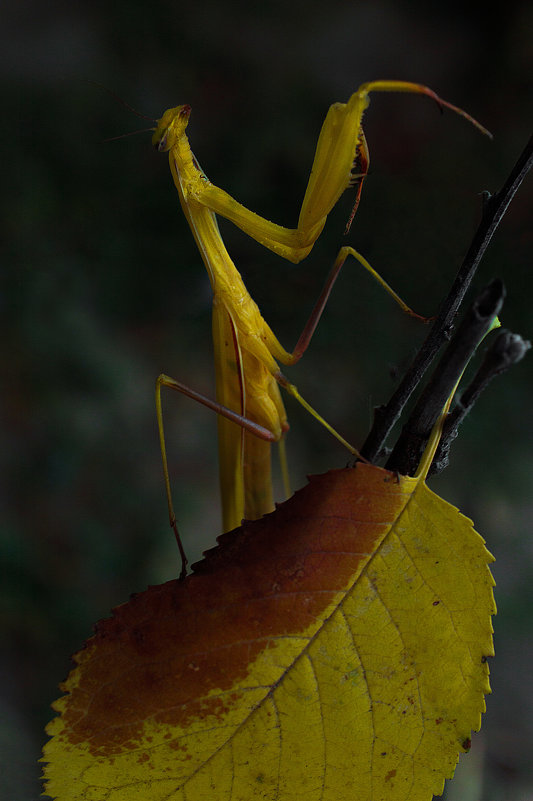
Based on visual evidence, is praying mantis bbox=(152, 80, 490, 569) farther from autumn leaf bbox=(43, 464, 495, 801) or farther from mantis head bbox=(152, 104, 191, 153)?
autumn leaf bbox=(43, 464, 495, 801)

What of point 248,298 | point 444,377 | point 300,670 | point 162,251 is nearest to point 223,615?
point 300,670

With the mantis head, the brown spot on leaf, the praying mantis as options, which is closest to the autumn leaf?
the brown spot on leaf

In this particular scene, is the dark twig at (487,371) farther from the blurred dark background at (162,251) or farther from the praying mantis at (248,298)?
the blurred dark background at (162,251)

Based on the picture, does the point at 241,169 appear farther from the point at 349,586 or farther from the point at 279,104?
the point at 349,586

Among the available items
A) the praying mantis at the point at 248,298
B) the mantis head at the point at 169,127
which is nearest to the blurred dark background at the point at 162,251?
the praying mantis at the point at 248,298

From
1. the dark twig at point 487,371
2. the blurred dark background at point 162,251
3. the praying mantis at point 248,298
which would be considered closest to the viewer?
the dark twig at point 487,371

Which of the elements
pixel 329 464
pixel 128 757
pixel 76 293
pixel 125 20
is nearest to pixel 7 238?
pixel 76 293
